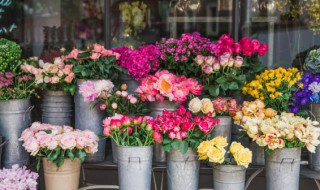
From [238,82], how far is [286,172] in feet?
1.59

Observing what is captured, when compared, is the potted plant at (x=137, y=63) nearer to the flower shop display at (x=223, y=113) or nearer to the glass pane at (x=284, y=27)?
the flower shop display at (x=223, y=113)

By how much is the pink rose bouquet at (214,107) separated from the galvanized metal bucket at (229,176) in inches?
9.7

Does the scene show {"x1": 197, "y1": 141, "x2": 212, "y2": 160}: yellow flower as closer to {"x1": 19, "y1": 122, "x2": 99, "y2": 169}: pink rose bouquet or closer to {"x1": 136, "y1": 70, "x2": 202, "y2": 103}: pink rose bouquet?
{"x1": 136, "y1": 70, "x2": 202, "y2": 103}: pink rose bouquet

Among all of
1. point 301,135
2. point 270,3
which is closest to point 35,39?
point 270,3

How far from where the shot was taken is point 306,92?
2.19 meters

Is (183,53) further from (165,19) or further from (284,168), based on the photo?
(165,19)

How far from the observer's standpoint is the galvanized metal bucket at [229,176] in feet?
6.23

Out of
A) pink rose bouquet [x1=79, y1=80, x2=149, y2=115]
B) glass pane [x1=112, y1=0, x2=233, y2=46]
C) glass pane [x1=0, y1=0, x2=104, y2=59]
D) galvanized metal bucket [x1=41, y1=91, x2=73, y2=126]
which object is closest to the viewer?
pink rose bouquet [x1=79, y1=80, x2=149, y2=115]

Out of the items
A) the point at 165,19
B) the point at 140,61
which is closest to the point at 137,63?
the point at 140,61

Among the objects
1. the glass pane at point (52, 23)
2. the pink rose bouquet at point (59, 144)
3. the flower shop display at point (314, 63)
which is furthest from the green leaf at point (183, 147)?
the glass pane at point (52, 23)

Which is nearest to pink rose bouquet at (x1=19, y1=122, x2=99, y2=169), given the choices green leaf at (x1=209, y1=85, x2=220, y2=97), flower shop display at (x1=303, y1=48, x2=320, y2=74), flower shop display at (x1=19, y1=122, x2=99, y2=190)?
flower shop display at (x1=19, y1=122, x2=99, y2=190)

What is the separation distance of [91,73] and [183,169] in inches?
25.7

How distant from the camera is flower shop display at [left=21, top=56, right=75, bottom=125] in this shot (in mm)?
2230

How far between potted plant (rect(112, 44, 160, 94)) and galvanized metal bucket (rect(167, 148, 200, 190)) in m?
0.49
